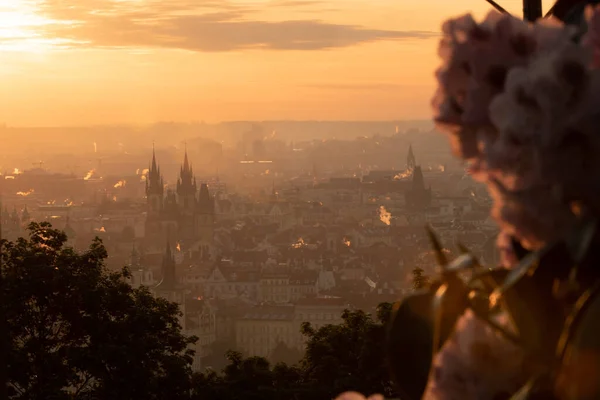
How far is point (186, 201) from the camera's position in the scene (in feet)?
164

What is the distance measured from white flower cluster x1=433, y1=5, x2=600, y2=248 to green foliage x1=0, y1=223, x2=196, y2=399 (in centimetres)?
680

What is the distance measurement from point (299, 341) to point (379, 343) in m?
25.0

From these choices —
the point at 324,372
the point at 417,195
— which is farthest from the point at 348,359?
the point at 417,195

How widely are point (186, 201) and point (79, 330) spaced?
1665 inches

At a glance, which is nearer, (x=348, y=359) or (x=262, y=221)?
(x=348, y=359)

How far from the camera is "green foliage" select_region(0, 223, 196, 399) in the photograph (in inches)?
294

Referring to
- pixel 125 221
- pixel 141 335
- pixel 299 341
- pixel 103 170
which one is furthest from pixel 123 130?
pixel 141 335

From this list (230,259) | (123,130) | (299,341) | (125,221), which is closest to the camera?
(299,341)

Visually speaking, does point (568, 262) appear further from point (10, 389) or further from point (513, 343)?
point (10, 389)

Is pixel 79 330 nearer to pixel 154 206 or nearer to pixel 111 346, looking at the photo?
pixel 111 346

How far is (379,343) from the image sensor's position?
7.50m

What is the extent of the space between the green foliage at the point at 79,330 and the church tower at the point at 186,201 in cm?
4113

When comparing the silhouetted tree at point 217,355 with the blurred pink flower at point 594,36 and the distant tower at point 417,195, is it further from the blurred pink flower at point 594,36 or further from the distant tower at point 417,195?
the blurred pink flower at point 594,36

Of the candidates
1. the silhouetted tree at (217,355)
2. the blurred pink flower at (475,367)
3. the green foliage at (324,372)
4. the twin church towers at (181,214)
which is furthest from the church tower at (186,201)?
the blurred pink flower at (475,367)
